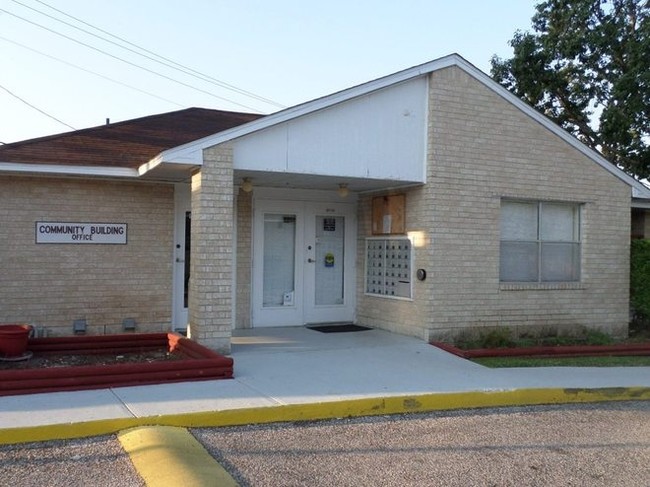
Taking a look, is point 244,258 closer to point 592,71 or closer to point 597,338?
point 597,338

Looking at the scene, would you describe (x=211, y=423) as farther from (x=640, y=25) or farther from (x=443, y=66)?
(x=640, y=25)

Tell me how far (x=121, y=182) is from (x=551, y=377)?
7.20m

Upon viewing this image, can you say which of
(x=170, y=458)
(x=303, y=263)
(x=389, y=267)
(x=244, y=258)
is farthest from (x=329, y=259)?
(x=170, y=458)

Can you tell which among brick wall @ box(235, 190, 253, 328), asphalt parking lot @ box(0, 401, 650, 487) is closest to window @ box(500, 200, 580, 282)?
brick wall @ box(235, 190, 253, 328)

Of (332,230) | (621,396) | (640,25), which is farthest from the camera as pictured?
(640,25)

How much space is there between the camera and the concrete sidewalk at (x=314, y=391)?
664 cm

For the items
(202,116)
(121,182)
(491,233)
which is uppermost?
(202,116)

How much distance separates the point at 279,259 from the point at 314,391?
498 cm

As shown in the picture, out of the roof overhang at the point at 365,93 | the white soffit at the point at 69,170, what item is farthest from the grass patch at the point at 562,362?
the white soffit at the point at 69,170

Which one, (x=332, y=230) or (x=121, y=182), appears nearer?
(x=121, y=182)

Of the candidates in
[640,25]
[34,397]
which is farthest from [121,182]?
[640,25]

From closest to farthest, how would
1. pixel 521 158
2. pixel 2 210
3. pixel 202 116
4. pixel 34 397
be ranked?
pixel 34 397 < pixel 2 210 < pixel 521 158 < pixel 202 116

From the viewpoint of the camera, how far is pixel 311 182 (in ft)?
38.4

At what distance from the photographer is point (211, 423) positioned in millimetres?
6797
